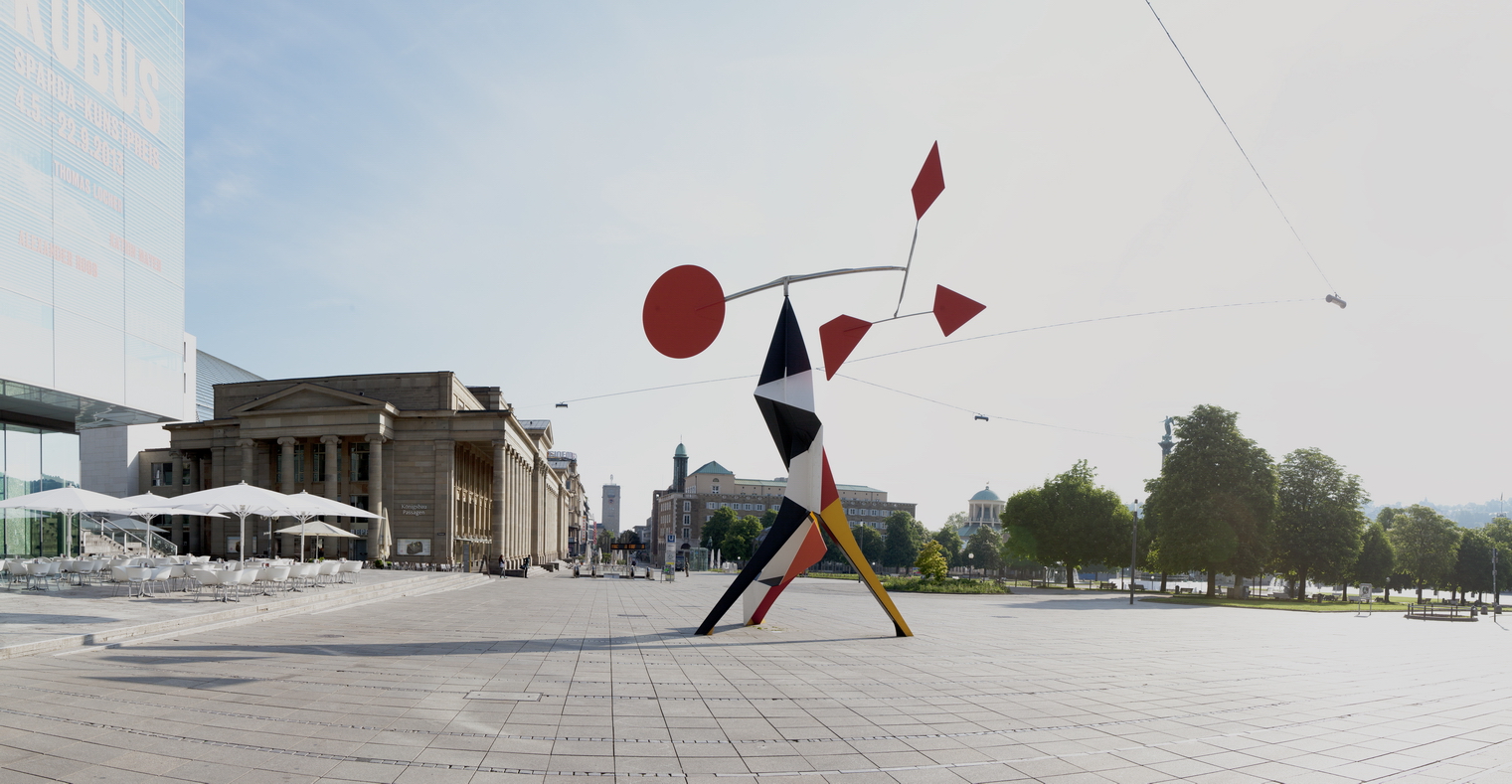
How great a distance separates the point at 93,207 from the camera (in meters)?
21.7

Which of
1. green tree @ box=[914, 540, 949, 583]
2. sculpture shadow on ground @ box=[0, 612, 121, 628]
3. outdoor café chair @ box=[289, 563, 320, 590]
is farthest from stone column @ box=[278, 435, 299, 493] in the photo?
sculpture shadow on ground @ box=[0, 612, 121, 628]

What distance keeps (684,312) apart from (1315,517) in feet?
168

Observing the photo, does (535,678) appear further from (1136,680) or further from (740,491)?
(740,491)

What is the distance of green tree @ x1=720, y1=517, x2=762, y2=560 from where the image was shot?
128m

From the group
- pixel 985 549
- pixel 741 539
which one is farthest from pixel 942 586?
pixel 741 539

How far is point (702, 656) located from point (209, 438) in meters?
73.7

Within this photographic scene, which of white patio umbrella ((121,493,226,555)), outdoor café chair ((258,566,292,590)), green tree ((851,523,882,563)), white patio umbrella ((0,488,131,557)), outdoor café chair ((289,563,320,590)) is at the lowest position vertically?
green tree ((851,523,882,563))

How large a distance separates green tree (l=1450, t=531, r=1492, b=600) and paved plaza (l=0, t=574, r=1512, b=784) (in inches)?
2999

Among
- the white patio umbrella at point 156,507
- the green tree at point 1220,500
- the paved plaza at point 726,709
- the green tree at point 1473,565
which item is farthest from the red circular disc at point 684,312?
the green tree at point 1473,565

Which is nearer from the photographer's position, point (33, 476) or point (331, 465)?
point (33, 476)

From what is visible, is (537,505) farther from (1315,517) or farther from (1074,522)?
(1315,517)

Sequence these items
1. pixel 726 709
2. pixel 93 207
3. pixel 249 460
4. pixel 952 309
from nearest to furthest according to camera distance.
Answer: pixel 726 709 → pixel 952 309 → pixel 93 207 → pixel 249 460

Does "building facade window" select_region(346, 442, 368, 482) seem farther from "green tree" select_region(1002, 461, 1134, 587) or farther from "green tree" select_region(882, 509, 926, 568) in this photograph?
"green tree" select_region(882, 509, 926, 568)

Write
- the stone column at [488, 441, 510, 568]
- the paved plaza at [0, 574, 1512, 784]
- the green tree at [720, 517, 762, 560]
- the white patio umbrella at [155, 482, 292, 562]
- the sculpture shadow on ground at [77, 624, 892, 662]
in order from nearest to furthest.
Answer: the paved plaza at [0, 574, 1512, 784] → the sculpture shadow on ground at [77, 624, 892, 662] → the white patio umbrella at [155, 482, 292, 562] → the stone column at [488, 441, 510, 568] → the green tree at [720, 517, 762, 560]
